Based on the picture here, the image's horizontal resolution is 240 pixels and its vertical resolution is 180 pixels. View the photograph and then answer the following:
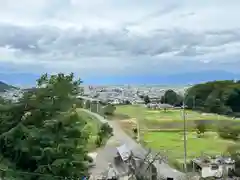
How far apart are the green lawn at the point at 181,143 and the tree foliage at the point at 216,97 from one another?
11.0 m

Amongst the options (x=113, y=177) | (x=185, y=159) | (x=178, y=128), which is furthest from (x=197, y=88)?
(x=113, y=177)

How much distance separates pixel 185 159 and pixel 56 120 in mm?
8670

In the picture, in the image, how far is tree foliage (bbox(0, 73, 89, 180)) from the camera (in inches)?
563

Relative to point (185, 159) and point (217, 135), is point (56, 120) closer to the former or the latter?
point (185, 159)

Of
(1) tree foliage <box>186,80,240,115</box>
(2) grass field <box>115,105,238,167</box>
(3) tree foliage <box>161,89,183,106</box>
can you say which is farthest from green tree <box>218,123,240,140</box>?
(3) tree foliage <box>161,89,183,106</box>

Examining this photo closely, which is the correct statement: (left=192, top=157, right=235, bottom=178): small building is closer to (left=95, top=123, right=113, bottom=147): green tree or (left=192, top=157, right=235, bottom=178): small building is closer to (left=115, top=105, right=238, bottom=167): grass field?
(left=115, top=105, right=238, bottom=167): grass field

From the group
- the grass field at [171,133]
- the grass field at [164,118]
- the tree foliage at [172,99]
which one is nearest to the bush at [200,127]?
the grass field at [171,133]

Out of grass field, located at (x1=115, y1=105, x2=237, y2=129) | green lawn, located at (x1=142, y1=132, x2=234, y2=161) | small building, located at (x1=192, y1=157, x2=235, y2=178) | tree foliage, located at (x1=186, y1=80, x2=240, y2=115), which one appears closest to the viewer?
small building, located at (x1=192, y1=157, x2=235, y2=178)

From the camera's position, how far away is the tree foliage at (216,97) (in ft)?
136

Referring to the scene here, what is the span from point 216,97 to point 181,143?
1689 cm

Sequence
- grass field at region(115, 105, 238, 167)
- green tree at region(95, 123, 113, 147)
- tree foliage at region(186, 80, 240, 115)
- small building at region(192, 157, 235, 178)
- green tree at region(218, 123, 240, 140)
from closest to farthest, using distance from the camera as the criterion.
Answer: small building at region(192, 157, 235, 178) < grass field at region(115, 105, 238, 167) < green tree at region(95, 123, 113, 147) < green tree at region(218, 123, 240, 140) < tree foliage at region(186, 80, 240, 115)

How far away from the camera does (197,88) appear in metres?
47.0

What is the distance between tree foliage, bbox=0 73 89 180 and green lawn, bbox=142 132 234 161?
27.7ft

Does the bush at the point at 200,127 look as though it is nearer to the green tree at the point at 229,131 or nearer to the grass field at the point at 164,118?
the grass field at the point at 164,118
